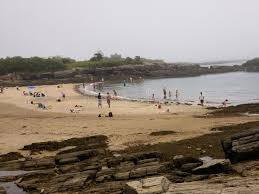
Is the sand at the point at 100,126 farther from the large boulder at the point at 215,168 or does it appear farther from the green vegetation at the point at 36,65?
the green vegetation at the point at 36,65

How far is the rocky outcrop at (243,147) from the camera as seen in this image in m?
16.3

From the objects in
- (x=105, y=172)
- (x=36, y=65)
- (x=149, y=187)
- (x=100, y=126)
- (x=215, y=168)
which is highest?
(x=36, y=65)

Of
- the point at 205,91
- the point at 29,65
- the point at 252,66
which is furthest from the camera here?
the point at 252,66

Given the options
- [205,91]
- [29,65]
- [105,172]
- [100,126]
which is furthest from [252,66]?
[105,172]

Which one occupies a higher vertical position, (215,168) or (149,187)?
(149,187)

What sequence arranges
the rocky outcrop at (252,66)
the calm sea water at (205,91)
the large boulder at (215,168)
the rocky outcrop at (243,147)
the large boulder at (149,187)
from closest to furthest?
the large boulder at (149,187) → the large boulder at (215,168) → the rocky outcrop at (243,147) → the calm sea water at (205,91) → the rocky outcrop at (252,66)

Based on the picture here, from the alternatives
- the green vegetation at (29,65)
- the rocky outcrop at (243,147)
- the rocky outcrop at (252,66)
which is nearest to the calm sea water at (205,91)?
the rocky outcrop at (243,147)

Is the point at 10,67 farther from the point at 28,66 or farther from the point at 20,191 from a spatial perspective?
the point at 20,191

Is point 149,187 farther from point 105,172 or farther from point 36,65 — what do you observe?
point 36,65

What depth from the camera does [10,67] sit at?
129000 mm

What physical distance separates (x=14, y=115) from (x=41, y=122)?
758 centimetres

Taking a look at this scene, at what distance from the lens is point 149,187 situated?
41.8 feet

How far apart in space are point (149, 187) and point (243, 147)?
5.19 metres

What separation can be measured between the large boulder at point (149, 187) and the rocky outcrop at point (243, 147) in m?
4.21
